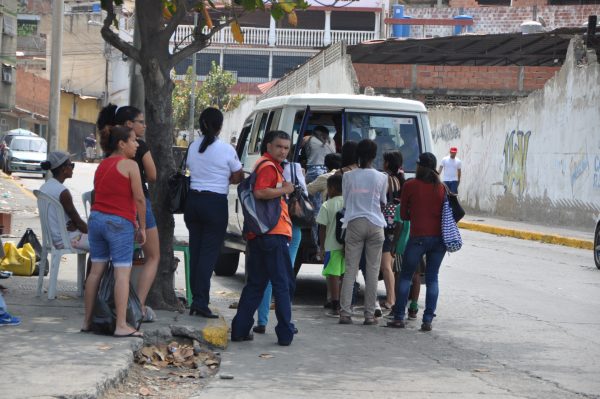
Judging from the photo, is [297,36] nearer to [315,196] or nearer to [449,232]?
[315,196]

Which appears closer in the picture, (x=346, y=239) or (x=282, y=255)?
(x=282, y=255)

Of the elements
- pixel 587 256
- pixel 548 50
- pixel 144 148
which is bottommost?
pixel 587 256

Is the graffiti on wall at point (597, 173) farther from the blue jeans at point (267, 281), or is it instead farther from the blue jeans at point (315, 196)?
the blue jeans at point (267, 281)

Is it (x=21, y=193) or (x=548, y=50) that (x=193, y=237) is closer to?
(x=21, y=193)

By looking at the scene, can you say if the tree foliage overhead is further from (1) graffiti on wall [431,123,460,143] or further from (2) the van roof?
(1) graffiti on wall [431,123,460,143]

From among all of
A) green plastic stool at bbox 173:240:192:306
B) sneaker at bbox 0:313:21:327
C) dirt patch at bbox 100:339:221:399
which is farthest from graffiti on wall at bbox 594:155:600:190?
sneaker at bbox 0:313:21:327

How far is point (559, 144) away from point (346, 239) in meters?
→ 16.2

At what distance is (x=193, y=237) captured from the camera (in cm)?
944

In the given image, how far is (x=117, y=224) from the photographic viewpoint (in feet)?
26.7

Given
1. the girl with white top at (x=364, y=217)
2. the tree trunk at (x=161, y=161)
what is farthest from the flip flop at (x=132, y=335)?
the girl with white top at (x=364, y=217)

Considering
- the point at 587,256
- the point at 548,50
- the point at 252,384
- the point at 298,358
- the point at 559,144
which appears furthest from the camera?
the point at 548,50

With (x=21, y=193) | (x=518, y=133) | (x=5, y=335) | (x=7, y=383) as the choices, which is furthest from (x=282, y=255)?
(x=21, y=193)

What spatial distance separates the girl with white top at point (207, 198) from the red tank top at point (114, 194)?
114cm

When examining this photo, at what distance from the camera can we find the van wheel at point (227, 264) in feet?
45.6
